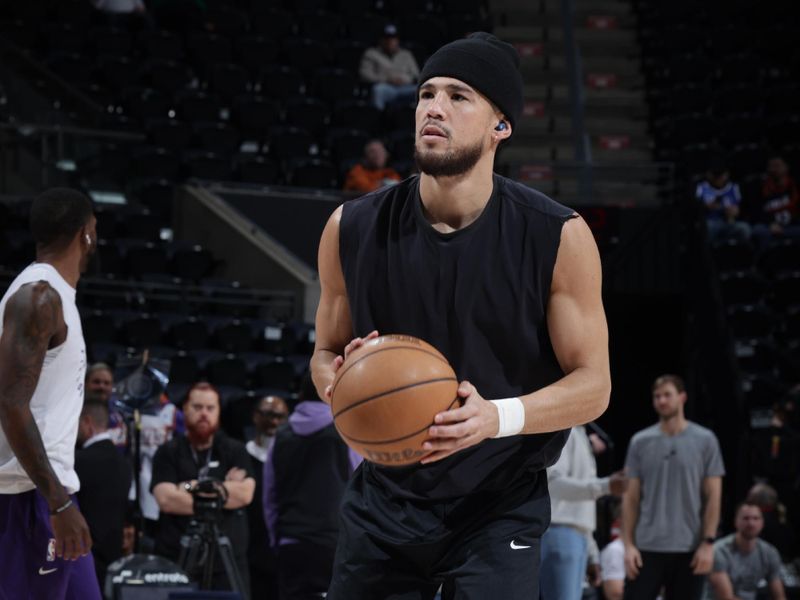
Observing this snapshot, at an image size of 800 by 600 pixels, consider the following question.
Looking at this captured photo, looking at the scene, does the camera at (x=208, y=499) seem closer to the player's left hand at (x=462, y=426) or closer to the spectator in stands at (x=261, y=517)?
the spectator in stands at (x=261, y=517)

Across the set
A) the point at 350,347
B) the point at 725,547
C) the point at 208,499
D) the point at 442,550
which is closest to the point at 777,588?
the point at 725,547

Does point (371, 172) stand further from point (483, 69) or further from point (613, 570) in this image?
point (483, 69)

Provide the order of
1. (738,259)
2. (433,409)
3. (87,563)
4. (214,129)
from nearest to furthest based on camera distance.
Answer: (433,409) → (87,563) → (738,259) → (214,129)

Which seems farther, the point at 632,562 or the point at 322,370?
the point at 632,562

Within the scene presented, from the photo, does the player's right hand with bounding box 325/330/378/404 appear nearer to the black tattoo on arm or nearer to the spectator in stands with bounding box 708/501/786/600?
the black tattoo on arm

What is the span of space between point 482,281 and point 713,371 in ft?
32.4

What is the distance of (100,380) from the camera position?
8.72 meters

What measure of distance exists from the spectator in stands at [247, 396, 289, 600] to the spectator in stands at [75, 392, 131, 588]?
149cm

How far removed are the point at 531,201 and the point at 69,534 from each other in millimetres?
1998

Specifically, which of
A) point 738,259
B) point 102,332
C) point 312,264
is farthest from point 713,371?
point 102,332

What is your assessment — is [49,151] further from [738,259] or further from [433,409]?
[433,409]

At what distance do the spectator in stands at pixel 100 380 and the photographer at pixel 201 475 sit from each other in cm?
53

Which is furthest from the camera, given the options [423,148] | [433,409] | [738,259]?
[738,259]

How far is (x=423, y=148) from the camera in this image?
3.60 metres
